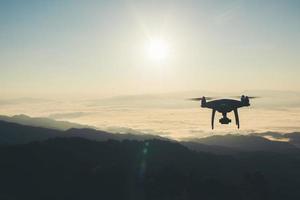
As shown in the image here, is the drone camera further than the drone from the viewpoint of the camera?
Yes

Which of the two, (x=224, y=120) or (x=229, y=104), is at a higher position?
(x=229, y=104)

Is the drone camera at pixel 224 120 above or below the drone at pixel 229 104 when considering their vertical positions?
below

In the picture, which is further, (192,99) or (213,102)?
(213,102)

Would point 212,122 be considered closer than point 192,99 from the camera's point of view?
No

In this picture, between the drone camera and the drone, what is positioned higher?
the drone

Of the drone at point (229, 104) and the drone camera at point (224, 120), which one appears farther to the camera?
the drone camera at point (224, 120)

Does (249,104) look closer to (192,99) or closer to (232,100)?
(232,100)

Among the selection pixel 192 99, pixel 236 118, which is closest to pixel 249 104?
pixel 236 118

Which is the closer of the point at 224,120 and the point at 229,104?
the point at 229,104

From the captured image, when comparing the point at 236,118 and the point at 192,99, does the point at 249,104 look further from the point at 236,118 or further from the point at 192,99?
the point at 192,99
